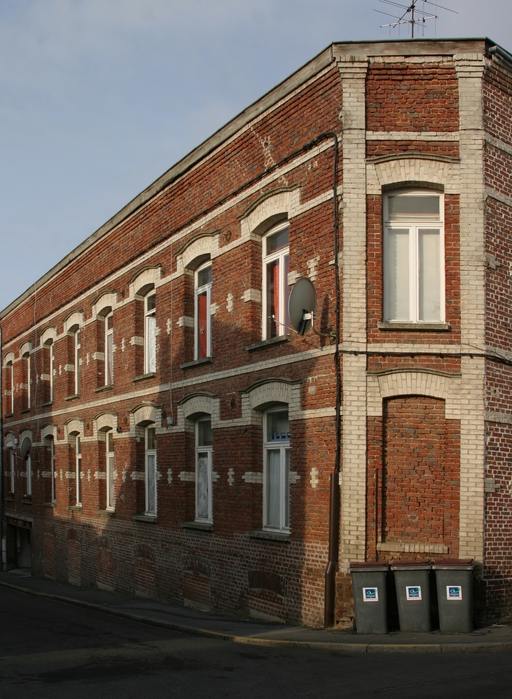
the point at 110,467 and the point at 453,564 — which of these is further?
the point at 110,467

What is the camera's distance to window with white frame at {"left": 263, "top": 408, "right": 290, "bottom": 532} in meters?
15.2

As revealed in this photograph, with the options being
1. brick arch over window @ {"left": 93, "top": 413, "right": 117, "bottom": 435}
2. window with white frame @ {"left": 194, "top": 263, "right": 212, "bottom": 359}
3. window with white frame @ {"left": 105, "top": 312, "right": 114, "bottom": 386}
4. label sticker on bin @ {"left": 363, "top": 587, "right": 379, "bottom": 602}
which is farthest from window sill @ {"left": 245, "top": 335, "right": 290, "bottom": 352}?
window with white frame @ {"left": 105, "top": 312, "right": 114, "bottom": 386}

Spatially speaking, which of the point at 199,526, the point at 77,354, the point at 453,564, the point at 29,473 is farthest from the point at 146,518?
the point at 29,473

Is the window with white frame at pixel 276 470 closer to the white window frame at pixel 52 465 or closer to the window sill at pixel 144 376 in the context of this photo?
the window sill at pixel 144 376

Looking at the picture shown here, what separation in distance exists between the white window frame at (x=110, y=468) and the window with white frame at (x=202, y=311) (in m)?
6.02

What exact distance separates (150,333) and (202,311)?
10.2 ft

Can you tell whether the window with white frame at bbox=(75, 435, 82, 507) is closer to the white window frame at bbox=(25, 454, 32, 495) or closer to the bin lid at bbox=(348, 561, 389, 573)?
the white window frame at bbox=(25, 454, 32, 495)

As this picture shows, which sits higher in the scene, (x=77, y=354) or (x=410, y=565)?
(x=77, y=354)

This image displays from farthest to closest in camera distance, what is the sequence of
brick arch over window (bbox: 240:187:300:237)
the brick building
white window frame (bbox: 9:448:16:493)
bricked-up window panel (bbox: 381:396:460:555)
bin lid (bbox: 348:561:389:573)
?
white window frame (bbox: 9:448:16:493), brick arch over window (bbox: 240:187:300:237), the brick building, bricked-up window panel (bbox: 381:396:460:555), bin lid (bbox: 348:561:389:573)

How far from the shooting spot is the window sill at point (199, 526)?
→ 1720 cm

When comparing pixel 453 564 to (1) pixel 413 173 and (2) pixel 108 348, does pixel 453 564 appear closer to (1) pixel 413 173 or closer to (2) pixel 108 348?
(1) pixel 413 173

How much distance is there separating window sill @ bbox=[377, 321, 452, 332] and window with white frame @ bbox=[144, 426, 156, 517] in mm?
9236

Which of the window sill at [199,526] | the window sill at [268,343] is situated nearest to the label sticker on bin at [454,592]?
the window sill at [268,343]

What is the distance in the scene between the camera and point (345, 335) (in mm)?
13297
